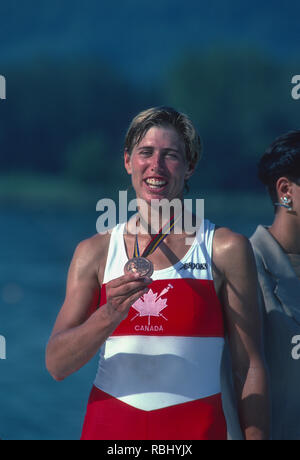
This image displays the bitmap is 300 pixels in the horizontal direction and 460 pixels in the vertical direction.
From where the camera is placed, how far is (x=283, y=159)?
3.08 meters

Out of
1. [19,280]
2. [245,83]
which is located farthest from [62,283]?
[245,83]

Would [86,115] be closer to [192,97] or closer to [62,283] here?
[192,97]

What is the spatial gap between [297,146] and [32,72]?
104ft

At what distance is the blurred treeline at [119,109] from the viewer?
32.1 m

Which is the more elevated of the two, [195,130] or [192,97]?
[192,97]

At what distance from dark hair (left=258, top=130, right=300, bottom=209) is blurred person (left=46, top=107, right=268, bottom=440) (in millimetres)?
683

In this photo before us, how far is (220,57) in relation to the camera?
31625 millimetres

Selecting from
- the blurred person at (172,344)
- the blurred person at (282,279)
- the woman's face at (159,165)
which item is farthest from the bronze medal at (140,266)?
the blurred person at (282,279)

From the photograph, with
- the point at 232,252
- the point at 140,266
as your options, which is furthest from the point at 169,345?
the point at 232,252

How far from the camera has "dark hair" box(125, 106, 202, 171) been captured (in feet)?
8.61

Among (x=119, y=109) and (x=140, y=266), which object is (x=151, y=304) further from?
(x=119, y=109)

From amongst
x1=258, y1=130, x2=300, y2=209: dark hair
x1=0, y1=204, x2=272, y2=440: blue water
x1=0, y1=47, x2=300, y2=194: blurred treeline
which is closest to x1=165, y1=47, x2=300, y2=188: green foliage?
x1=0, y1=47, x2=300, y2=194: blurred treeline

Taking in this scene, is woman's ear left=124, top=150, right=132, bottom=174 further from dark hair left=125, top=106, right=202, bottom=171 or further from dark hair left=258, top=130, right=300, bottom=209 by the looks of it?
dark hair left=258, top=130, right=300, bottom=209

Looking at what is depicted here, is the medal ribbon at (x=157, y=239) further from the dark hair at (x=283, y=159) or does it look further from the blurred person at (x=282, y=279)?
the dark hair at (x=283, y=159)
